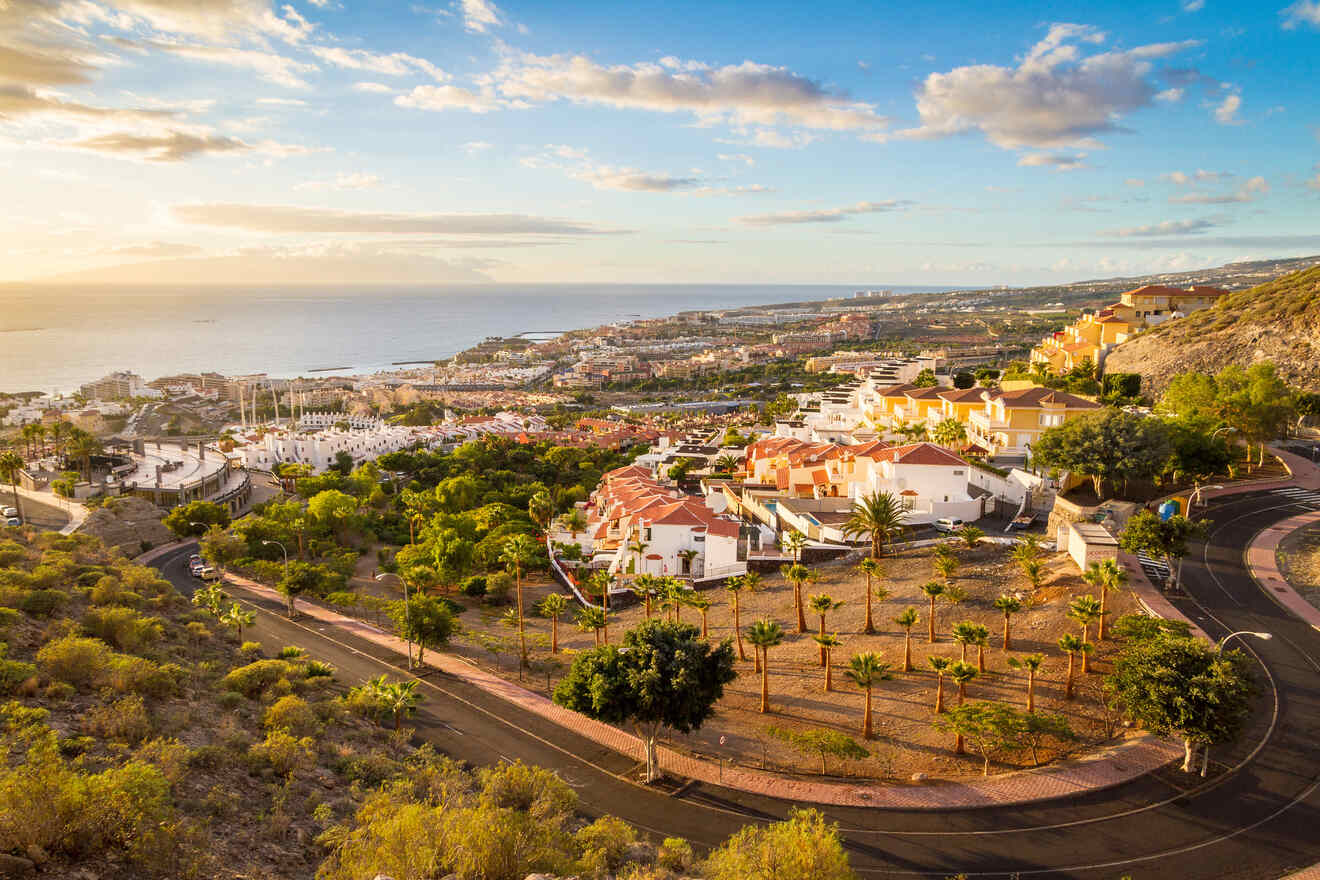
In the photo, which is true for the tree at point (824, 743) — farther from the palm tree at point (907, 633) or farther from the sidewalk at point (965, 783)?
the palm tree at point (907, 633)

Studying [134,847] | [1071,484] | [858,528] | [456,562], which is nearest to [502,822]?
[134,847]

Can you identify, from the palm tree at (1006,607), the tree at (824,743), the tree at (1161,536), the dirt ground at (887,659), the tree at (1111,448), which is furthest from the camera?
the tree at (1111,448)

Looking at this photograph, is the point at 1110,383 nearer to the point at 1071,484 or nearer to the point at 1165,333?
the point at 1165,333

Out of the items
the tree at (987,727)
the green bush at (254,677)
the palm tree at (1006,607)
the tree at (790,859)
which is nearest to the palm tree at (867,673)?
the tree at (987,727)

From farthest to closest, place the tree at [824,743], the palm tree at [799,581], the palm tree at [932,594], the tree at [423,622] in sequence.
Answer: the tree at [423,622]
the palm tree at [799,581]
the palm tree at [932,594]
the tree at [824,743]

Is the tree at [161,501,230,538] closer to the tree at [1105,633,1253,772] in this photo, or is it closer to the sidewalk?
the sidewalk

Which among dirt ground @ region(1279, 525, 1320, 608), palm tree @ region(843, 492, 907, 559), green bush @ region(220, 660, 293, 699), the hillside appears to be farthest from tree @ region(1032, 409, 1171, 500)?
green bush @ region(220, 660, 293, 699)

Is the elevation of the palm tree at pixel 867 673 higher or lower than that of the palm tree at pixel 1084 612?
lower

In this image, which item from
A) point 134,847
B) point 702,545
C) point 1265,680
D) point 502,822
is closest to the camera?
point 134,847
